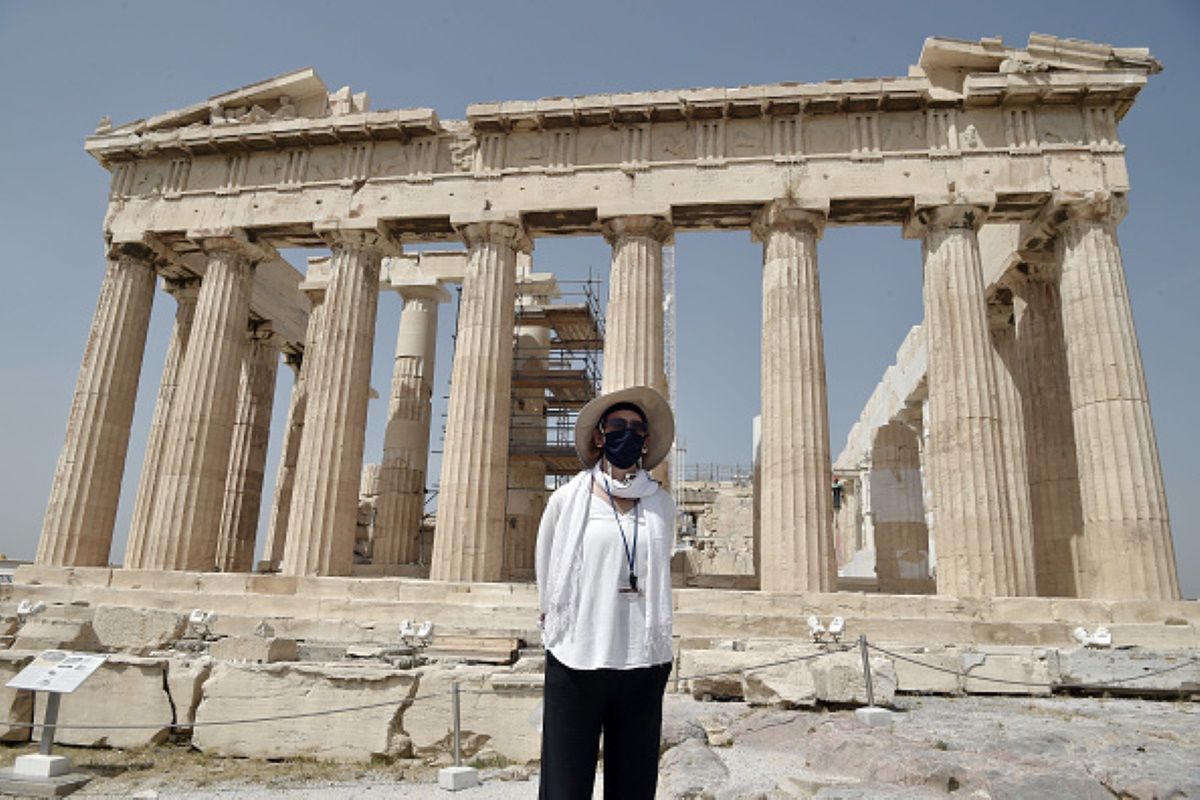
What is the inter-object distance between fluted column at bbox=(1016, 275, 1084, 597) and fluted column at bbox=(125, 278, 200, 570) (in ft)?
63.9

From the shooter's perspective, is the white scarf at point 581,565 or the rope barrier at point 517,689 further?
the rope barrier at point 517,689

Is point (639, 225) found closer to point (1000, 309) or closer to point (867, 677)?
point (1000, 309)

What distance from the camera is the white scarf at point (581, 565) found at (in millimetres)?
2848

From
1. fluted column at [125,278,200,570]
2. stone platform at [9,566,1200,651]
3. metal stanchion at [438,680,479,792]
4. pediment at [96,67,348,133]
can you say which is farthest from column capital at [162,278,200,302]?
metal stanchion at [438,680,479,792]

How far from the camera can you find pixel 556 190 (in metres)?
16.4

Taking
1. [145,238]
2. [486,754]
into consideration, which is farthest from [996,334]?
[145,238]

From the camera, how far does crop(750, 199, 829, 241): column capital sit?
1537 centimetres

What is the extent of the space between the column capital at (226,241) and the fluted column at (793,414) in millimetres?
11812

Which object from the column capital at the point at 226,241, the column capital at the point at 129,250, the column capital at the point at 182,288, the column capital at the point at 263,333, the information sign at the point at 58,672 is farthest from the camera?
the column capital at the point at 263,333

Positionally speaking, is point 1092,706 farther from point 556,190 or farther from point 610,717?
point 556,190

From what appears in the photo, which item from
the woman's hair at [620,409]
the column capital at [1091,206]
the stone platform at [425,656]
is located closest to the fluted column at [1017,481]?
the stone platform at [425,656]

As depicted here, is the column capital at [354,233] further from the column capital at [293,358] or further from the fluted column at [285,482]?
the column capital at [293,358]

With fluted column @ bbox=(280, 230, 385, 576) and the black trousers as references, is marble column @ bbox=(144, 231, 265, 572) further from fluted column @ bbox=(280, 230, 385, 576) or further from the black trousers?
the black trousers

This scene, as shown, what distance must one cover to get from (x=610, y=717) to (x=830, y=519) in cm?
1187
